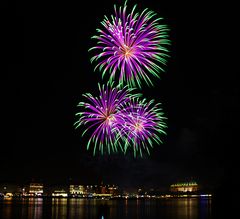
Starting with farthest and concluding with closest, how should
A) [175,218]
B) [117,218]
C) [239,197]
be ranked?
[175,218] → [117,218] → [239,197]

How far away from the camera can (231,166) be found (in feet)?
109

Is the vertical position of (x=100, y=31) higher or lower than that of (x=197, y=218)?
higher

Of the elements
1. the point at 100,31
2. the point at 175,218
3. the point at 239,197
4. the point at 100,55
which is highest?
the point at 100,31

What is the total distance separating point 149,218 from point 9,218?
17.5m

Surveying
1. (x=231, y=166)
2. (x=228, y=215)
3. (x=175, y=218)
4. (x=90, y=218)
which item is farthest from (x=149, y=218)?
(x=231, y=166)

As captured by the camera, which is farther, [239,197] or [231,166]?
[239,197]

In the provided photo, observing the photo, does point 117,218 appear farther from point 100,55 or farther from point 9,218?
point 100,55

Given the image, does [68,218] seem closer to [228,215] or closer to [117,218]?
[117,218]

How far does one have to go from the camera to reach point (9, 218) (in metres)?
41.2

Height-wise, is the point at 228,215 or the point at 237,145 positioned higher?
the point at 237,145

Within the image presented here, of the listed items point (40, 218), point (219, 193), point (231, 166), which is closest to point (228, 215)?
point (219, 193)

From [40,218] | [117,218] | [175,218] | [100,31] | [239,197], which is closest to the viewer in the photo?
[100,31]

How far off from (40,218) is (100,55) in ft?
71.6

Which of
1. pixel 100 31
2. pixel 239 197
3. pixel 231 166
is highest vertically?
pixel 100 31
